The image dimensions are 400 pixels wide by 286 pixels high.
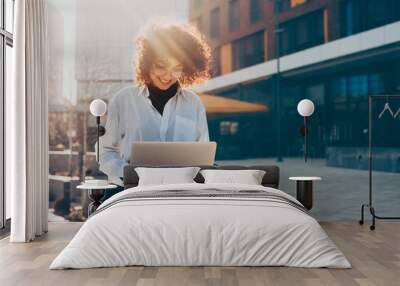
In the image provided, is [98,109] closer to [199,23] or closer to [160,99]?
[160,99]

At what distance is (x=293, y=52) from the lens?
7.46 meters

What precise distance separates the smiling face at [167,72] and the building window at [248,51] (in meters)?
0.69

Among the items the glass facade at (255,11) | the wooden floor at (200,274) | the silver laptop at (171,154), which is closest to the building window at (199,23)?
the glass facade at (255,11)

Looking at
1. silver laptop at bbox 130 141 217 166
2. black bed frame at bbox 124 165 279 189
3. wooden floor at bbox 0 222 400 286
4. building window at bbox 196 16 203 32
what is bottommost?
wooden floor at bbox 0 222 400 286

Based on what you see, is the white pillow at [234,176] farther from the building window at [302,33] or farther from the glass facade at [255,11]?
the glass facade at [255,11]

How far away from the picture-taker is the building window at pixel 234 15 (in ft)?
24.5

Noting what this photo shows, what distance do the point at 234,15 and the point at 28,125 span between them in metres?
2.95

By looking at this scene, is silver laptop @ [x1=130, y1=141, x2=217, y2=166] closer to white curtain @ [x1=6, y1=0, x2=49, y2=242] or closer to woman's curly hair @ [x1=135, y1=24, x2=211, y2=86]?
woman's curly hair @ [x1=135, y1=24, x2=211, y2=86]

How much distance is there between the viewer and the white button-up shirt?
7.32 m

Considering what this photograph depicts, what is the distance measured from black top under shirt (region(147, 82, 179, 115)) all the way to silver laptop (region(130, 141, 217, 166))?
55cm

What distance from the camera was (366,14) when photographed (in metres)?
7.23

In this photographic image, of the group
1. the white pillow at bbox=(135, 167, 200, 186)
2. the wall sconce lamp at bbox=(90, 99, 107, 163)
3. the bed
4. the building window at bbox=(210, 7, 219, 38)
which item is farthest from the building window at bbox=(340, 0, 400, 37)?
the bed

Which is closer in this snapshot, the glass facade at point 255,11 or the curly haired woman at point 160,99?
the curly haired woman at point 160,99

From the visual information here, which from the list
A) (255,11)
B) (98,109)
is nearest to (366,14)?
(255,11)
